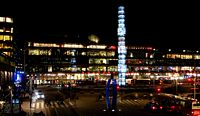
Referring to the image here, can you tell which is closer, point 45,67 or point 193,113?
point 193,113

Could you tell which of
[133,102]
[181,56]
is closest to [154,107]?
[133,102]

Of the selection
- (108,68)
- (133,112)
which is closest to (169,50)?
(108,68)

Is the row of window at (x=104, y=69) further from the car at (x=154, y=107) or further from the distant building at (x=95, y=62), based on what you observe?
the car at (x=154, y=107)

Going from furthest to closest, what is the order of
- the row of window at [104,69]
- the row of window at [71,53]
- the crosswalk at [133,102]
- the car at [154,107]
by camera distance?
the row of window at [104,69]
the row of window at [71,53]
the crosswalk at [133,102]
the car at [154,107]

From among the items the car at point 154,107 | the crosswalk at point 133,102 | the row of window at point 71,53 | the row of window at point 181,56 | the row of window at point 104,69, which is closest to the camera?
the car at point 154,107

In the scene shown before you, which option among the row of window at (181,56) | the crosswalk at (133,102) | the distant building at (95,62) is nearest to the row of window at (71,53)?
the distant building at (95,62)

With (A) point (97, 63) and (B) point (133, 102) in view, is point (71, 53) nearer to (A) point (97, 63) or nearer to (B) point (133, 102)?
(A) point (97, 63)

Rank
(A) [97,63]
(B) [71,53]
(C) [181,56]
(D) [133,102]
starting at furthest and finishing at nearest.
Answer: (C) [181,56] < (A) [97,63] < (B) [71,53] < (D) [133,102]

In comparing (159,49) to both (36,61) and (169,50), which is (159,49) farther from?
(36,61)

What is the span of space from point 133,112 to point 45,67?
108293mm

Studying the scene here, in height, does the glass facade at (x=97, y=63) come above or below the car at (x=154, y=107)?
above

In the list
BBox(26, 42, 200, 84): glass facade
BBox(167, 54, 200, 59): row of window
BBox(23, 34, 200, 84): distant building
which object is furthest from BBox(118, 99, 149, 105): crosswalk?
BBox(167, 54, 200, 59): row of window

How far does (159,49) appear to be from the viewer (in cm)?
18600

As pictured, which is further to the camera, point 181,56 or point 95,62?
point 181,56
